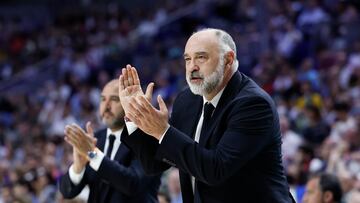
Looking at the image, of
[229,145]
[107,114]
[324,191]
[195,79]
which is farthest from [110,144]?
[229,145]

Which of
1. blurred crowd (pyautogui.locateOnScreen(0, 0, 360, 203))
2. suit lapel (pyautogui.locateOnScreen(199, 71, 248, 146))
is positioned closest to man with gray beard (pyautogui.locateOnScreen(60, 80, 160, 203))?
blurred crowd (pyautogui.locateOnScreen(0, 0, 360, 203))

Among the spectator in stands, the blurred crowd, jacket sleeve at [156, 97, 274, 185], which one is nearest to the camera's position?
jacket sleeve at [156, 97, 274, 185]

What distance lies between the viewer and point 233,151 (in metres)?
3.50

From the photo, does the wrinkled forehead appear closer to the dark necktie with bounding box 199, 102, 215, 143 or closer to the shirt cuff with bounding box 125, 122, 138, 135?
the dark necktie with bounding box 199, 102, 215, 143

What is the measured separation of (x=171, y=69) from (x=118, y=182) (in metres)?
9.02

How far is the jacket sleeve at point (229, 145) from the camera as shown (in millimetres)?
3473

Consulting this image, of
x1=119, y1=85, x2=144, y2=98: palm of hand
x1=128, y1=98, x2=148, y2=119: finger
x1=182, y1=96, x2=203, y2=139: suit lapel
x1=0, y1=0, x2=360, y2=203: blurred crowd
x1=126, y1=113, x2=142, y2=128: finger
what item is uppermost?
x1=119, y1=85, x2=144, y2=98: palm of hand

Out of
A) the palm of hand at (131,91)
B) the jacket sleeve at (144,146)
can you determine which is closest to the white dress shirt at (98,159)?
the jacket sleeve at (144,146)

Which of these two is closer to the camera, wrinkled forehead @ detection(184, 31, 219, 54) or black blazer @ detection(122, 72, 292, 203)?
black blazer @ detection(122, 72, 292, 203)

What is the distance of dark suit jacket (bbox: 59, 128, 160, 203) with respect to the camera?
494 cm

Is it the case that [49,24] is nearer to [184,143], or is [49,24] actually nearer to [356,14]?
[356,14]

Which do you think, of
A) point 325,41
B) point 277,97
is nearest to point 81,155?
point 277,97

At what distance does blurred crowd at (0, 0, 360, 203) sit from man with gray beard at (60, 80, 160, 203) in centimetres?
A: 114

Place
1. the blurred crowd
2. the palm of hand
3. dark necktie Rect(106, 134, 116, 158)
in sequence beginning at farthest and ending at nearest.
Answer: the blurred crowd, dark necktie Rect(106, 134, 116, 158), the palm of hand
